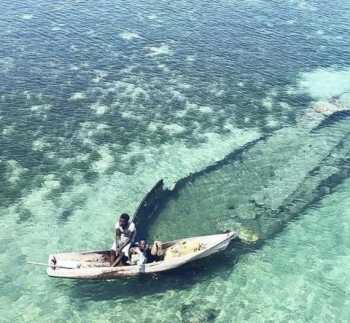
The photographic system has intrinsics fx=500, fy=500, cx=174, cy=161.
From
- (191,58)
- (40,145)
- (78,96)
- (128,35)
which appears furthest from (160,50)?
(40,145)

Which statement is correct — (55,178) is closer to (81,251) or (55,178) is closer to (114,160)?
(114,160)

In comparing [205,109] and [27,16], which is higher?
[205,109]

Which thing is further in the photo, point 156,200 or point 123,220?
point 156,200

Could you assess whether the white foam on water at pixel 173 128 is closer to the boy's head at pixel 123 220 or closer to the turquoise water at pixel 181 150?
the turquoise water at pixel 181 150

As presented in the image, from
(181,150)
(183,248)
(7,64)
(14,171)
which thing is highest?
(183,248)

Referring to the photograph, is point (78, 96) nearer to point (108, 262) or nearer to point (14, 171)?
point (14, 171)

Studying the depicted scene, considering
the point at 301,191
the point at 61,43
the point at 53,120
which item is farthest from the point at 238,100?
the point at 61,43

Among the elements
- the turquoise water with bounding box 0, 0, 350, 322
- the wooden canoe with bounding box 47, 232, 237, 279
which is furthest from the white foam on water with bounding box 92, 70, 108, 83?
the wooden canoe with bounding box 47, 232, 237, 279
